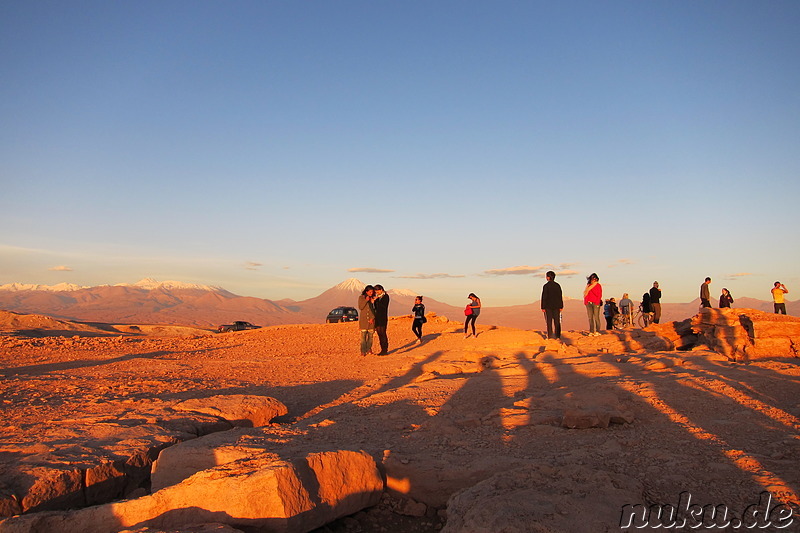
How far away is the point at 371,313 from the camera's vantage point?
14469 millimetres

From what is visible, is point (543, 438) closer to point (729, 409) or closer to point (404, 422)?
Result: point (404, 422)

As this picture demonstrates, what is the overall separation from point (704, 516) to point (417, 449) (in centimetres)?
279

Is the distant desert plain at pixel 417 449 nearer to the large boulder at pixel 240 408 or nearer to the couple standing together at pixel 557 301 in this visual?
the large boulder at pixel 240 408

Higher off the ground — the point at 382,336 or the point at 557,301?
the point at 557,301

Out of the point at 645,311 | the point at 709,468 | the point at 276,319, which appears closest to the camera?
the point at 709,468

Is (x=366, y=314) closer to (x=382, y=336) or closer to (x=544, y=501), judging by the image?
(x=382, y=336)

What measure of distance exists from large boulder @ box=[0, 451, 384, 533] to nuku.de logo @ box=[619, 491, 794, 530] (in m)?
2.20

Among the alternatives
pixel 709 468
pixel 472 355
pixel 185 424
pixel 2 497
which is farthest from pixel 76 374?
pixel 709 468

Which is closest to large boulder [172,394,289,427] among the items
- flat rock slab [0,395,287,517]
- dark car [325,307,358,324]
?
flat rock slab [0,395,287,517]

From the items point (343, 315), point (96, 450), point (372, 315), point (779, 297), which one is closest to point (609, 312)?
point (779, 297)

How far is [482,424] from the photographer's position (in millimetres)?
6277

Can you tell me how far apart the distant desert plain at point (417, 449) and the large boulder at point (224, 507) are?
12mm

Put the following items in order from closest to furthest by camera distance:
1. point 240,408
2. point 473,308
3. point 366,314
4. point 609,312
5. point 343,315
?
point 240,408, point 366,314, point 473,308, point 609,312, point 343,315

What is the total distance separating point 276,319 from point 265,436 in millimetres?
111375
